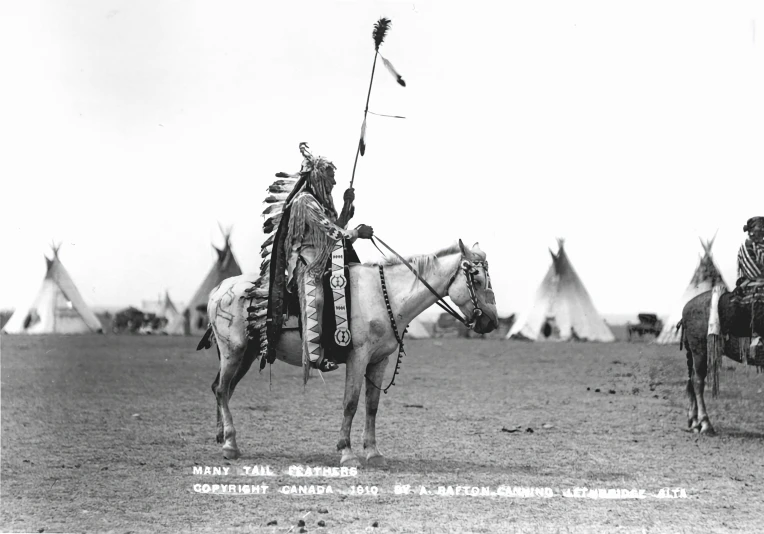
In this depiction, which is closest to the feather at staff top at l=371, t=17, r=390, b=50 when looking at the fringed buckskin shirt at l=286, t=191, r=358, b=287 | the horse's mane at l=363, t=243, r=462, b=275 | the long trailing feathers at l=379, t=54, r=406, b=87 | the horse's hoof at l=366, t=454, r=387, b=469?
the long trailing feathers at l=379, t=54, r=406, b=87

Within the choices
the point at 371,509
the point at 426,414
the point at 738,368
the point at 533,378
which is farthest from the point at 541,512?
the point at 533,378

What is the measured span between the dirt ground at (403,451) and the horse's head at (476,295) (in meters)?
1.06

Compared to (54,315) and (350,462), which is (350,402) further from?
(54,315)

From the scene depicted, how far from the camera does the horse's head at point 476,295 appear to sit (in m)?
5.58

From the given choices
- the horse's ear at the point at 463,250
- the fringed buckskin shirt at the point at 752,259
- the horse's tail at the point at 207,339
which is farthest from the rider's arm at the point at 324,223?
the fringed buckskin shirt at the point at 752,259

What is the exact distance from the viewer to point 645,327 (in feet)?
42.4

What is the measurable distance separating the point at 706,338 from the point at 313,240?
404 centimetres

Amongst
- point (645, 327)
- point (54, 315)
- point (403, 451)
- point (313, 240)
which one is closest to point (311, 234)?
point (313, 240)

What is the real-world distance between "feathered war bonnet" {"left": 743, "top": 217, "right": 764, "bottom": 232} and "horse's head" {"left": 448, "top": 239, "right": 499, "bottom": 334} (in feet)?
8.98

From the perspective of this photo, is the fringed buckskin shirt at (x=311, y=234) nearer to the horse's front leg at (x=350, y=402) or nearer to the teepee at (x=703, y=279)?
the horse's front leg at (x=350, y=402)

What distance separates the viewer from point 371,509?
5043 millimetres

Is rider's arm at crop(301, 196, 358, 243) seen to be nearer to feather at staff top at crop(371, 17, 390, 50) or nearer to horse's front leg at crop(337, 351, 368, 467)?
horse's front leg at crop(337, 351, 368, 467)

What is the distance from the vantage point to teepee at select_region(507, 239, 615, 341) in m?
17.5

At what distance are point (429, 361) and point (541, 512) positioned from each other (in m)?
8.96
